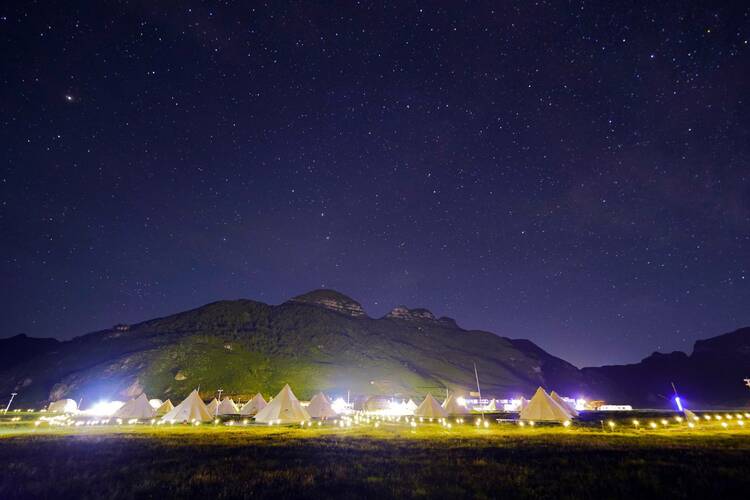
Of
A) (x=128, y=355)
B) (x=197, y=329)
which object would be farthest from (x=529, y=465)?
(x=197, y=329)

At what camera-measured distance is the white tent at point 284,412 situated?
43.1m

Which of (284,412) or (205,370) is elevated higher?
(205,370)

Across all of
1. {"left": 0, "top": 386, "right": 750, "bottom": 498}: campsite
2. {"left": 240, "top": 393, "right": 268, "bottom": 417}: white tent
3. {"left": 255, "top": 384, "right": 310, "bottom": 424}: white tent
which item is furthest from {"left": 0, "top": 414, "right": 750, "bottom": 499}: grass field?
{"left": 240, "top": 393, "right": 268, "bottom": 417}: white tent

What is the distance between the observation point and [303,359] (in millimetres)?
178250

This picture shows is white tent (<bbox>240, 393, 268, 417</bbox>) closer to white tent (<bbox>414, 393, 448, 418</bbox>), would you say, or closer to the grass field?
white tent (<bbox>414, 393, 448, 418</bbox>)

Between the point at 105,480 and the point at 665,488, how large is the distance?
14804 millimetres

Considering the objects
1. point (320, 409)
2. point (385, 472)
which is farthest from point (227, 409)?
point (385, 472)

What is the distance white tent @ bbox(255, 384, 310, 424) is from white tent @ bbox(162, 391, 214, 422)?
782cm

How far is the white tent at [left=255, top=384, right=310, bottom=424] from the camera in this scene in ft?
141

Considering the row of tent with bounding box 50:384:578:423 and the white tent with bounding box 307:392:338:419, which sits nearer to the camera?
the row of tent with bounding box 50:384:578:423

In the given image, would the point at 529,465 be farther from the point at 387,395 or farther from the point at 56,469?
the point at 387,395

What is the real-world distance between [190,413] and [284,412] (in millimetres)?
12839

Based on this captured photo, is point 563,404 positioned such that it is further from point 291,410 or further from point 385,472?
point 385,472

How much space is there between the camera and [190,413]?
4547cm
